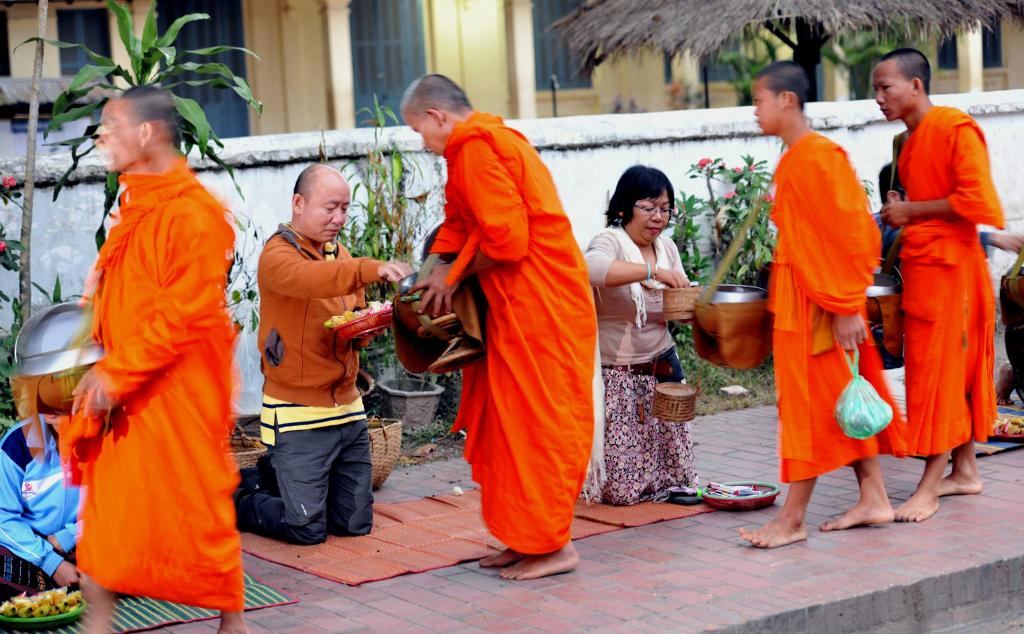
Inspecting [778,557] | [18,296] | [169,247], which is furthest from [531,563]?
[18,296]

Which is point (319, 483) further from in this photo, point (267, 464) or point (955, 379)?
point (955, 379)

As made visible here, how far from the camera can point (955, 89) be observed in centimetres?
2306

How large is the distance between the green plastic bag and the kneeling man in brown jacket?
2102 mm

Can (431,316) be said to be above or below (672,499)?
above

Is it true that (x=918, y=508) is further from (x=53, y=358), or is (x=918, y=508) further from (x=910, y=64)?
(x=53, y=358)

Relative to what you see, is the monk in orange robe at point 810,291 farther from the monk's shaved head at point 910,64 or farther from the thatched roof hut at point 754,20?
the thatched roof hut at point 754,20

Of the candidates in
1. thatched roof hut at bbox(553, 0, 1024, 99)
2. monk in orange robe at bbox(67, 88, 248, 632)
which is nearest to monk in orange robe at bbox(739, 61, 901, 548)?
monk in orange robe at bbox(67, 88, 248, 632)

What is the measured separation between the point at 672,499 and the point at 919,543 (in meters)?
1.24

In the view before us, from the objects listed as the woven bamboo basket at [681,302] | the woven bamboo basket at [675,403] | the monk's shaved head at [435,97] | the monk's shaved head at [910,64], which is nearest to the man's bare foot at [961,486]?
the woven bamboo basket at [675,403]

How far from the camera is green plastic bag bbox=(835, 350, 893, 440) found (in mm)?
5504

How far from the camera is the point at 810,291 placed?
555cm

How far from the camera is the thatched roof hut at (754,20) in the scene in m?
12.5

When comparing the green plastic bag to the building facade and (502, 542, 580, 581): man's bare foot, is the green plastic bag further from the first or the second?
the building facade

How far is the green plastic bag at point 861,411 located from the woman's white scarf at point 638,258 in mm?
1021
